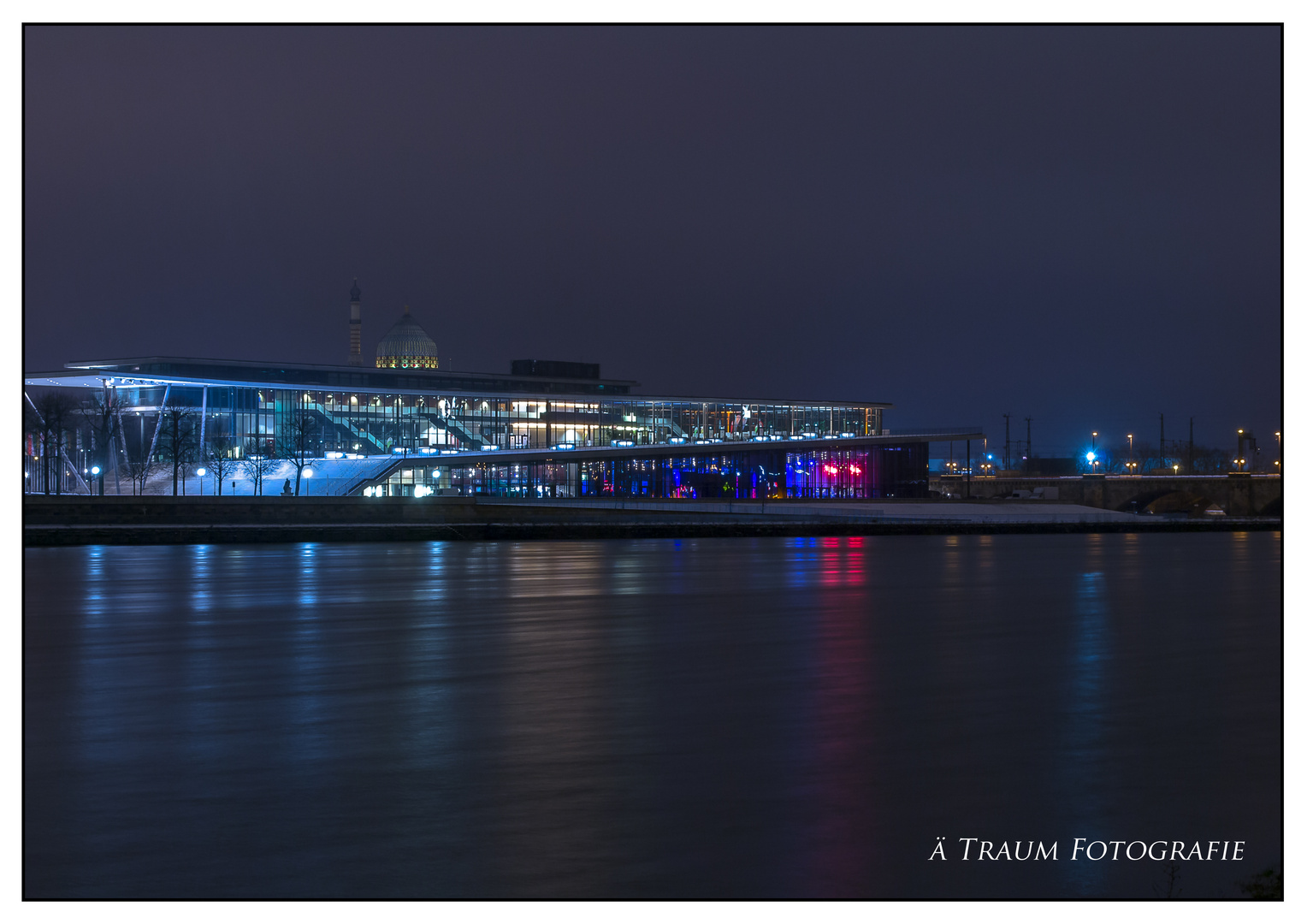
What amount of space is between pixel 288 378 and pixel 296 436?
5.84 metres

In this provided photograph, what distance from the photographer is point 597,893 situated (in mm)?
7969

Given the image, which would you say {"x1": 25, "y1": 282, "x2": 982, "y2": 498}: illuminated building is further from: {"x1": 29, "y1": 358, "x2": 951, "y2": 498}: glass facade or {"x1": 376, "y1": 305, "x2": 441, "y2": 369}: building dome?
{"x1": 376, "y1": 305, "x2": 441, "y2": 369}: building dome

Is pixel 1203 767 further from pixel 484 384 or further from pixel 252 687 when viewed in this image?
pixel 484 384

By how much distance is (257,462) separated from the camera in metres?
69.9

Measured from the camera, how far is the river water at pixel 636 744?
838 centimetres

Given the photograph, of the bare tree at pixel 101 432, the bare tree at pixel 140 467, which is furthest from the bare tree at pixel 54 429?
the bare tree at pixel 140 467

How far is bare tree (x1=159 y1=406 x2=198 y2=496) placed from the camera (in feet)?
228

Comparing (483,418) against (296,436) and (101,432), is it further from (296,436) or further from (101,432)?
(101,432)

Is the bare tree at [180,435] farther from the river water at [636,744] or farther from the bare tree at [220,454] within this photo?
the river water at [636,744]

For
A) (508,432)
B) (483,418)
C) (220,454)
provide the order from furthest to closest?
(508,432) < (483,418) < (220,454)

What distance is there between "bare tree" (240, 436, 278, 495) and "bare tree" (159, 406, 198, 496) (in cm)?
289

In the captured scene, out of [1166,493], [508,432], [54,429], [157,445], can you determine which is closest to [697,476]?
[508,432]

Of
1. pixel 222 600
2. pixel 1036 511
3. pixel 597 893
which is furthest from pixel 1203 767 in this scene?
pixel 1036 511

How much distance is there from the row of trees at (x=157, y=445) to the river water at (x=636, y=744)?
154 ft
